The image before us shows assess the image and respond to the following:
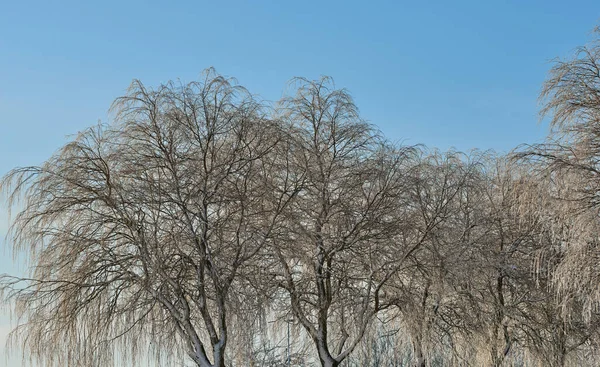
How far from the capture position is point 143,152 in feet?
34.6

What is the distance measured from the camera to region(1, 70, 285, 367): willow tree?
384 inches

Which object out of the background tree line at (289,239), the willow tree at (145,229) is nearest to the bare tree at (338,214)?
the background tree line at (289,239)

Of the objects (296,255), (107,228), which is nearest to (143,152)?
(107,228)

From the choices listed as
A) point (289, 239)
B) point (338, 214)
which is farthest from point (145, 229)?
point (338, 214)

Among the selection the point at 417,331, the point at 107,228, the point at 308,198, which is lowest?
the point at 417,331

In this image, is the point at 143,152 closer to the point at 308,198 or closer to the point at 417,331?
the point at 308,198

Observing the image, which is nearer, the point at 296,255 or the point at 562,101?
the point at 562,101

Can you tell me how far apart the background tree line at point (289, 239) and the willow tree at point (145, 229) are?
27 mm

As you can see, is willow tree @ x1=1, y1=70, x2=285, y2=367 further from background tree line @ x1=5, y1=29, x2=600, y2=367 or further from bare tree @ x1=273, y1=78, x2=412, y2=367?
bare tree @ x1=273, y1=78, x2=412, y2=367

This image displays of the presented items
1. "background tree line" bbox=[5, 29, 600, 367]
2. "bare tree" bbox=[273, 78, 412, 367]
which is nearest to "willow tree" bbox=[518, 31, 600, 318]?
"background tree line" bbox=[5, 29, 600, 367]

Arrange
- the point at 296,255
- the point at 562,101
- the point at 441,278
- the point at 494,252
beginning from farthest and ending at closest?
the point at 494,252, the point at 441,278, the point at 296,255, the point at 562,101

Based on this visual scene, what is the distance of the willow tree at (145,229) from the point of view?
9.75m

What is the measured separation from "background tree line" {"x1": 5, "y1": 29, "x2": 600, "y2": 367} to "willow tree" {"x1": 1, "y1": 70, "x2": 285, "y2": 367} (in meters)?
0.03

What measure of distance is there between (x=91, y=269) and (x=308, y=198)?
13.3 ft
